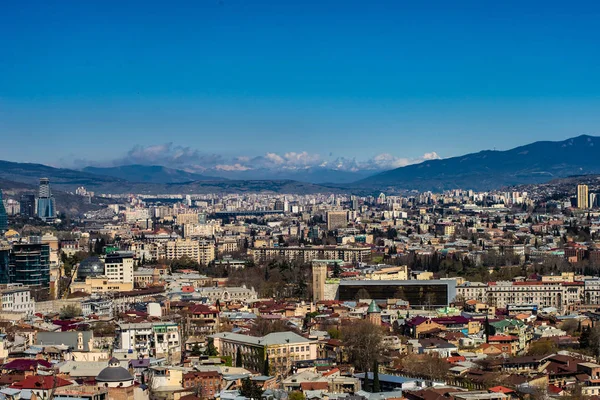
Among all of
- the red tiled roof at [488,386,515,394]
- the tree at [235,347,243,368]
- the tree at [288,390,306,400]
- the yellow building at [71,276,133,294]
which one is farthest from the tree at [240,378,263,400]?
the yellow building at [71,276,133,294]

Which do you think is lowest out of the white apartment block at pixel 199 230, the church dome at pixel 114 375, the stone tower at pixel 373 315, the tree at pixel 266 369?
the tree at pixel 266 369

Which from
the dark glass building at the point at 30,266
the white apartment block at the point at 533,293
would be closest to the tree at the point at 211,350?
the dark glass building at the point at 30,266

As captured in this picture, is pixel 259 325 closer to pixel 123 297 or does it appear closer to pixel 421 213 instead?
pixel 123 297

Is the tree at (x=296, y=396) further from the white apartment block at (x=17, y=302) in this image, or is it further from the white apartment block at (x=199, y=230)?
the white apartment block at (x=199, y=230)

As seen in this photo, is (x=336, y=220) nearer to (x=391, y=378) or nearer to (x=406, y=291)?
(x=406, y=291)

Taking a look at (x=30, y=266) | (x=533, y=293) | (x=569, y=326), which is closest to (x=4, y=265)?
(x=30, y=266)

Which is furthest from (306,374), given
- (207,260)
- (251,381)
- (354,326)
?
(207,260)
